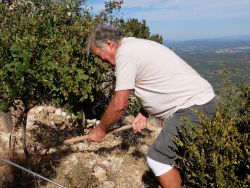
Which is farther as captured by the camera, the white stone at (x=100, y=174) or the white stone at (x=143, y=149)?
the white stone at (x=143, y=149)

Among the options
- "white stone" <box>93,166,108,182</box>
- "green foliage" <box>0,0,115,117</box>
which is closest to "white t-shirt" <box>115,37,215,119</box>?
"green foliage" <box>0,0,115,117</box>

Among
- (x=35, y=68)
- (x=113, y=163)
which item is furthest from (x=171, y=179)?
(x=113, y=163)

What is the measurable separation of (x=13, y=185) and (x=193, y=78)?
3489mm

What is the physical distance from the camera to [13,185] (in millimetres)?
6672

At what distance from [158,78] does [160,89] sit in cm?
12

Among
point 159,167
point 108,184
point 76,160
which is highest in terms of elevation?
point 159,167

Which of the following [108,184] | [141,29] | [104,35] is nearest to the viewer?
[104,35]

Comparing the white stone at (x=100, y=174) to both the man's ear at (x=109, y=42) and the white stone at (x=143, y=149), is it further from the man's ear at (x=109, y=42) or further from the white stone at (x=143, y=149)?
the man's ear at (x=109, y=42)

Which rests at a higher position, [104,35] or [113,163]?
[104,35]

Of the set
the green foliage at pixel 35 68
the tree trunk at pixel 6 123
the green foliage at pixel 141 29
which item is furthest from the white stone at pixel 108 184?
the green foliage at pixel 141 29

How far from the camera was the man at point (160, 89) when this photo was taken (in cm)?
452

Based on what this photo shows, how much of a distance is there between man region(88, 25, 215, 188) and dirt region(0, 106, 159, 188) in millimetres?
2499

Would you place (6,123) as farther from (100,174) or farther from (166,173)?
(166,173)

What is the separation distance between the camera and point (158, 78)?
15.0 ft
